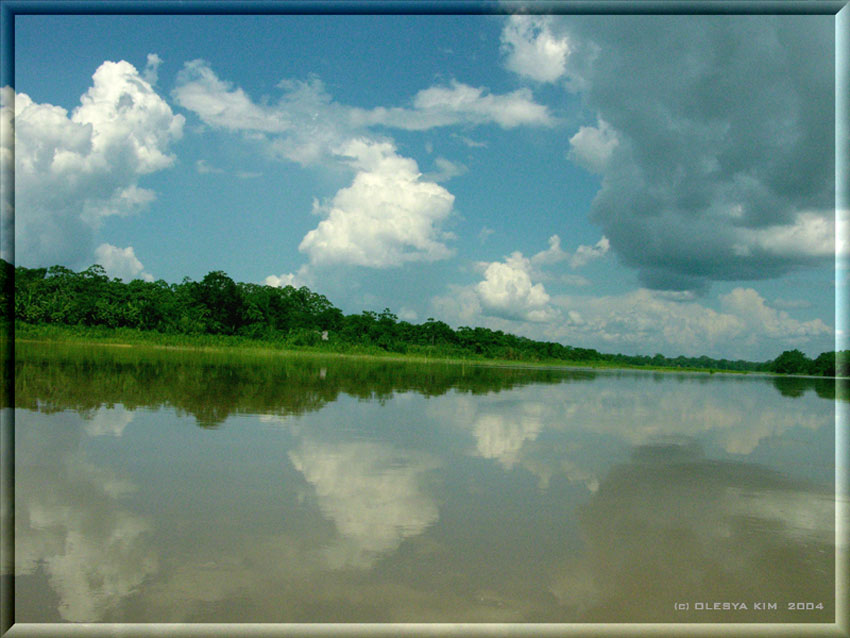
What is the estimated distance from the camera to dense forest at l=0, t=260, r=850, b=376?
4191 cm

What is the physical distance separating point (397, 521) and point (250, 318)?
168 ft

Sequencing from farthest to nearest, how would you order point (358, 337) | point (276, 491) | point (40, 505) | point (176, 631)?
point (358, 337), point (276, 491), point (40, 505), point (176, 631)

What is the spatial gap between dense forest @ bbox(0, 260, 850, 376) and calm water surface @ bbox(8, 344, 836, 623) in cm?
3754

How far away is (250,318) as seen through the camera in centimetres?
5306

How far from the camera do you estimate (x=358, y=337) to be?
5647 centimetres

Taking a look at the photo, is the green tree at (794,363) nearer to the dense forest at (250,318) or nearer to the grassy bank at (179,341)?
the dense forest at (250,318)

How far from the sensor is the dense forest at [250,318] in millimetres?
41906

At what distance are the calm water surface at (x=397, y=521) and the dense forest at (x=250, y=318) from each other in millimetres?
37538

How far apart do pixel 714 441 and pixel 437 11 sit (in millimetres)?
9426

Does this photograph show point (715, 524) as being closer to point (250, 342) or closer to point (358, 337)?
point (250, 342)

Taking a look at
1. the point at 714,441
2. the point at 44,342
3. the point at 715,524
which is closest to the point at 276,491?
the point at 715,524

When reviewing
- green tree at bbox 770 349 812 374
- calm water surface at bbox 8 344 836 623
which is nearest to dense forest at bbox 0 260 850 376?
green tree at bbox 770 349 812 374

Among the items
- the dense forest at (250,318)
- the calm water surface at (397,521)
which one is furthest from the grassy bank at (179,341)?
the calm water surface at (397,521)

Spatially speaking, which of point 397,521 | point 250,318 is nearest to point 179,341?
point 250,318
